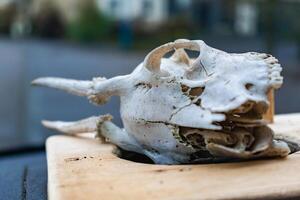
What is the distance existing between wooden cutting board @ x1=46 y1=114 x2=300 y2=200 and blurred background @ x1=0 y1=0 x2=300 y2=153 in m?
1.12

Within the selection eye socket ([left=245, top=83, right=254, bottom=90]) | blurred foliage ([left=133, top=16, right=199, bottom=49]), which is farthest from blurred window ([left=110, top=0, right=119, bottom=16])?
eye socket ([left=245, top=83, right=254, bottom=90])

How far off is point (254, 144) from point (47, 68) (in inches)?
76.0

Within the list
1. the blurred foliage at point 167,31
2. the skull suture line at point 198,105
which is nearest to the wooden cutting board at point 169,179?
the skull suture line at point 198,105

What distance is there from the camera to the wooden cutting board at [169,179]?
54 centimetres

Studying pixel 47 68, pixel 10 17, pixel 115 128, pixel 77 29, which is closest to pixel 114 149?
pixel 115 128

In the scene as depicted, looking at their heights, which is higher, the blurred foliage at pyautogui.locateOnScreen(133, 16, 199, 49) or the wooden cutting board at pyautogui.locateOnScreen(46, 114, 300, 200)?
the wooden cutting board at pyautogui.locateOnScreen(46, 114, 300, 200)

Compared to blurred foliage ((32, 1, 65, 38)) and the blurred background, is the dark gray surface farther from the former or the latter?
blurred foliage ((32, 1, 65, 38))

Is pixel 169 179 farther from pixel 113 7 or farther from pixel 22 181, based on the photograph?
pixel 113 7

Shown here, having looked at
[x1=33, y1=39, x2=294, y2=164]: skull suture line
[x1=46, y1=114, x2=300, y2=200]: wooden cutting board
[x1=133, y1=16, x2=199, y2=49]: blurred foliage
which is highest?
[x1=33, y1=39, x2=294, y2=164]: skull suture line

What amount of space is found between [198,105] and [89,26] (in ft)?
7.78

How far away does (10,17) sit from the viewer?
101 inches

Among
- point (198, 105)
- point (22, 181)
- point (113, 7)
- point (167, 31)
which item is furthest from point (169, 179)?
point (113, 7)

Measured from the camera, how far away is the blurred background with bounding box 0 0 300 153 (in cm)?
208

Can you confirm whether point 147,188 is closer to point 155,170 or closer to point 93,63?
point 155,170
